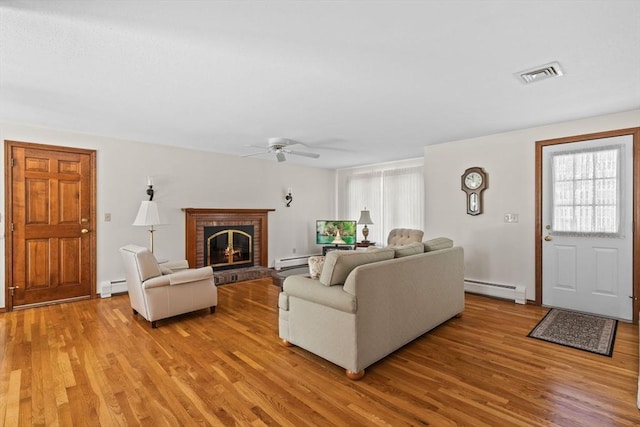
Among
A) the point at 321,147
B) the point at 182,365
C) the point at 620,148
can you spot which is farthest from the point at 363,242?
the point at 182,365

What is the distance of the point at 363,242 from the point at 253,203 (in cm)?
239

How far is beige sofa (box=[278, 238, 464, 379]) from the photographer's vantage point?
229 cm

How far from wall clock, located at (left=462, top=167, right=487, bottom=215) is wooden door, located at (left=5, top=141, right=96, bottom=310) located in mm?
5378

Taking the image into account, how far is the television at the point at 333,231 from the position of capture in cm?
666

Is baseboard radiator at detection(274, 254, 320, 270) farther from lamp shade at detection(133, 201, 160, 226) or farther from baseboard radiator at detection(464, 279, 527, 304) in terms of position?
baseboard radiator at detection(464, 279, 527, 304)

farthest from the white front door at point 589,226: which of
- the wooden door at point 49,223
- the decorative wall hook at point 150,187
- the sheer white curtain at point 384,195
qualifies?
the wooden door at point 49,223

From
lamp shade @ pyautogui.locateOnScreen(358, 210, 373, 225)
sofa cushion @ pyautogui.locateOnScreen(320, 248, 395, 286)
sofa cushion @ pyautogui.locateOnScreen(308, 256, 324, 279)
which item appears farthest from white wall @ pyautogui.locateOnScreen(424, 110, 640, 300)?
sofa cushion @ pyautogui.locateOnScreen(308, 256, 324, 279)

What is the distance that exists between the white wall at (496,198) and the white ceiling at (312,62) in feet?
1.02

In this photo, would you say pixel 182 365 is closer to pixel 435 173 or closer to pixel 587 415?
pixel 587 415

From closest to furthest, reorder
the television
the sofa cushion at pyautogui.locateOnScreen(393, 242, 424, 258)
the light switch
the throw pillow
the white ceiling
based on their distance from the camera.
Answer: the white ceiling → the sofa cushion at pyautogui.locateOnScreen(393, 242, 424, 258) → the throw pillow → the light switch → the television

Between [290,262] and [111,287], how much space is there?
128 inches

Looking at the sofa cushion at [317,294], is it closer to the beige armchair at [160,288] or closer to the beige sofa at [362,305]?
the beige sofa at [362,305]

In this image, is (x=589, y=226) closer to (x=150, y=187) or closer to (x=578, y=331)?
(x=578, y=331)

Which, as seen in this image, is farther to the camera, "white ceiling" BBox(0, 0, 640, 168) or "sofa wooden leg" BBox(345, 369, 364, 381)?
"sofa wooden leg" BBox(345, 369, 364, 381)
